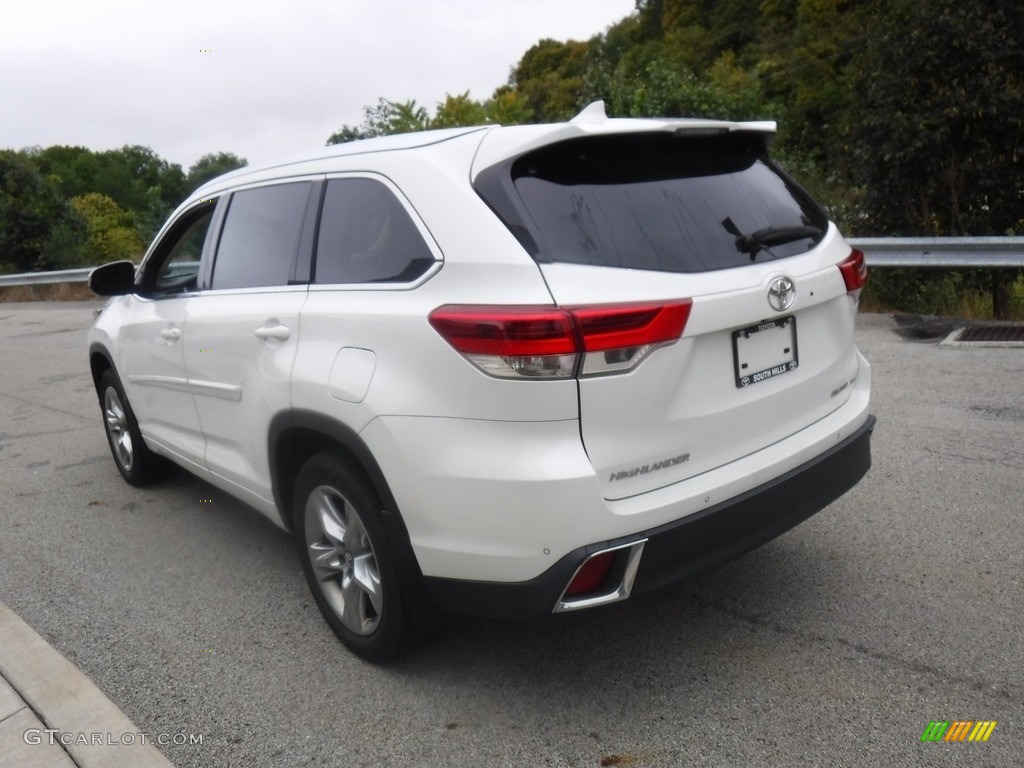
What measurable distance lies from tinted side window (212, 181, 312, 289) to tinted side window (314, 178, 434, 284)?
0.23 m

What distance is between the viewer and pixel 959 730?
257 cm

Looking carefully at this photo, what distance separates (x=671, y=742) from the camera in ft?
8.66

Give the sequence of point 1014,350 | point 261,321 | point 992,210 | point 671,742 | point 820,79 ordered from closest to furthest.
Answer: point 671,742 < point 261,321 < point 1014,350 < point 992,210 < point 820,79

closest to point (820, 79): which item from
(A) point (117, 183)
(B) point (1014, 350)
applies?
(B) point (1014, 350)

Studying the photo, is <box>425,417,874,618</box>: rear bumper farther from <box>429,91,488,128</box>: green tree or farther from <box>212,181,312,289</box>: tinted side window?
<box>429,91,488,128</box>: green tree

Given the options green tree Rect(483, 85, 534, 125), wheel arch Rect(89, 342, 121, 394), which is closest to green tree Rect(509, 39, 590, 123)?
green tree Rect(483, 85, 534, 125)

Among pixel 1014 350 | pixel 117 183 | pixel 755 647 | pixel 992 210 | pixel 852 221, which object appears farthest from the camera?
pixel 117 183

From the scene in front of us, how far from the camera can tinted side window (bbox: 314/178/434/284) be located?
2.86 metres

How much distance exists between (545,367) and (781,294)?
34.4 inches

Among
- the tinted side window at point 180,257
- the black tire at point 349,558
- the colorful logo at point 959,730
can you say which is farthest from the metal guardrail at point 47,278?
the colorful logo at point 959,730

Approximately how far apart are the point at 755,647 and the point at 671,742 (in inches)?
23.9

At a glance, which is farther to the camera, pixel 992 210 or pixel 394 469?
pixel 992 210

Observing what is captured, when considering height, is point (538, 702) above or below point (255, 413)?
below

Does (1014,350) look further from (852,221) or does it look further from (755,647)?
(755,647)
